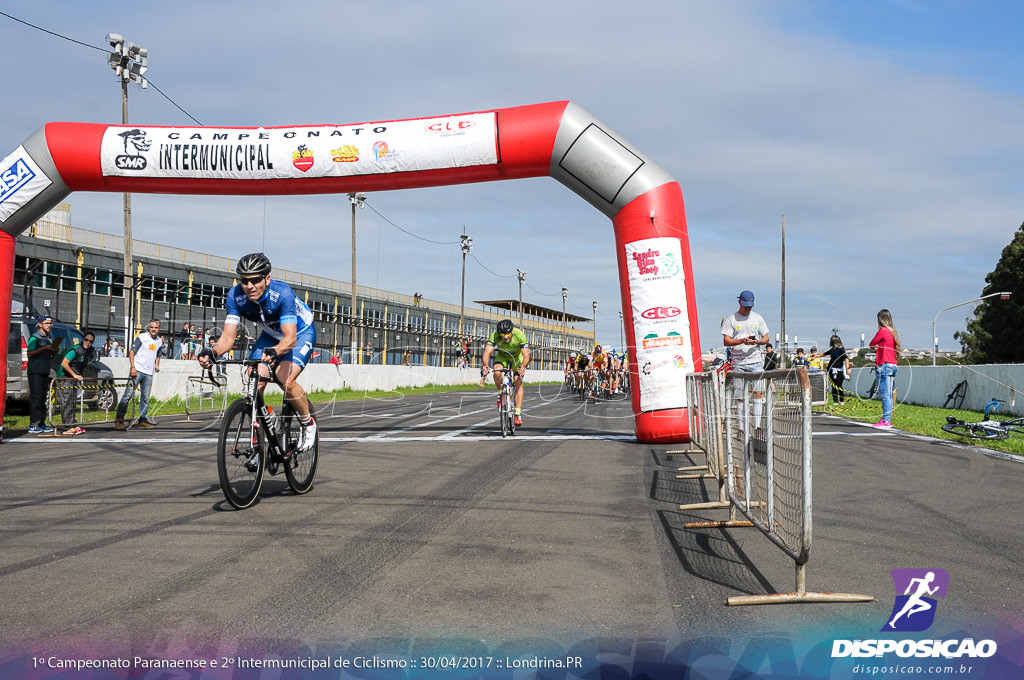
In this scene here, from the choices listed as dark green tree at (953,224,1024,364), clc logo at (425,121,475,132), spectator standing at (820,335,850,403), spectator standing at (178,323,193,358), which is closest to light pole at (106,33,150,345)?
spectator standing at (178,323,193,358)

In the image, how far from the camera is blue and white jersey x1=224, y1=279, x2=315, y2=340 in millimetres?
6504

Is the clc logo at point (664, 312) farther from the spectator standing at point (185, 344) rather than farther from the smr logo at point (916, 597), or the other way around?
the spectator standing at point (185, 344)

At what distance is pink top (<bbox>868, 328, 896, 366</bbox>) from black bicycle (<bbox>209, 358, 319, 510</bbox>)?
9913mm

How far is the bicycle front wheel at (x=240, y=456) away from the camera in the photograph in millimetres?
5809

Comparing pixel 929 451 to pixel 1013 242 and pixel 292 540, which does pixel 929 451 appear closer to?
pixel 292 540

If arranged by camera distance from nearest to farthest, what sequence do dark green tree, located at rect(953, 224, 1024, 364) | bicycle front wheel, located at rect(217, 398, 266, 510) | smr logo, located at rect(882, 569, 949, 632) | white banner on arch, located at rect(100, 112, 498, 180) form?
1. smr logo, located at rect(882, 569, 949, 632)
2. bicycle front wheel, located at rect(217, 398, 266, 510)
3. white banner on arch, located at rect(100, 112, 498, 180)
4. dark green tree, located at rect(953, 224, 1024, 364)

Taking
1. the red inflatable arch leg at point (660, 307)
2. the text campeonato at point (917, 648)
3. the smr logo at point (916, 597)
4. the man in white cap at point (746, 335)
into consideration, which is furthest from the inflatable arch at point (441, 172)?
the text campeonato at point (917, 648)

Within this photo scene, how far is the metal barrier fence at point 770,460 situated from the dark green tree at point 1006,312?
44.9 metres

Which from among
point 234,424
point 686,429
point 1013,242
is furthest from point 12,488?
point 1013,242

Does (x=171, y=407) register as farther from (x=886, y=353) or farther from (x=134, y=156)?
(x=886, y=353)

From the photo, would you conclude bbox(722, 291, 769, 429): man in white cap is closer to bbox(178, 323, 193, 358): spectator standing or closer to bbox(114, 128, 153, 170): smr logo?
bbox(114, 128, 153, 170): smr logo

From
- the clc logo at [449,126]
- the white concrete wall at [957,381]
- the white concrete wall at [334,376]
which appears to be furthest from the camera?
the white concrete wall at [334,376]

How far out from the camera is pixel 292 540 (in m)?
5.05

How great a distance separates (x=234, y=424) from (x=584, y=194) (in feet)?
24.1
